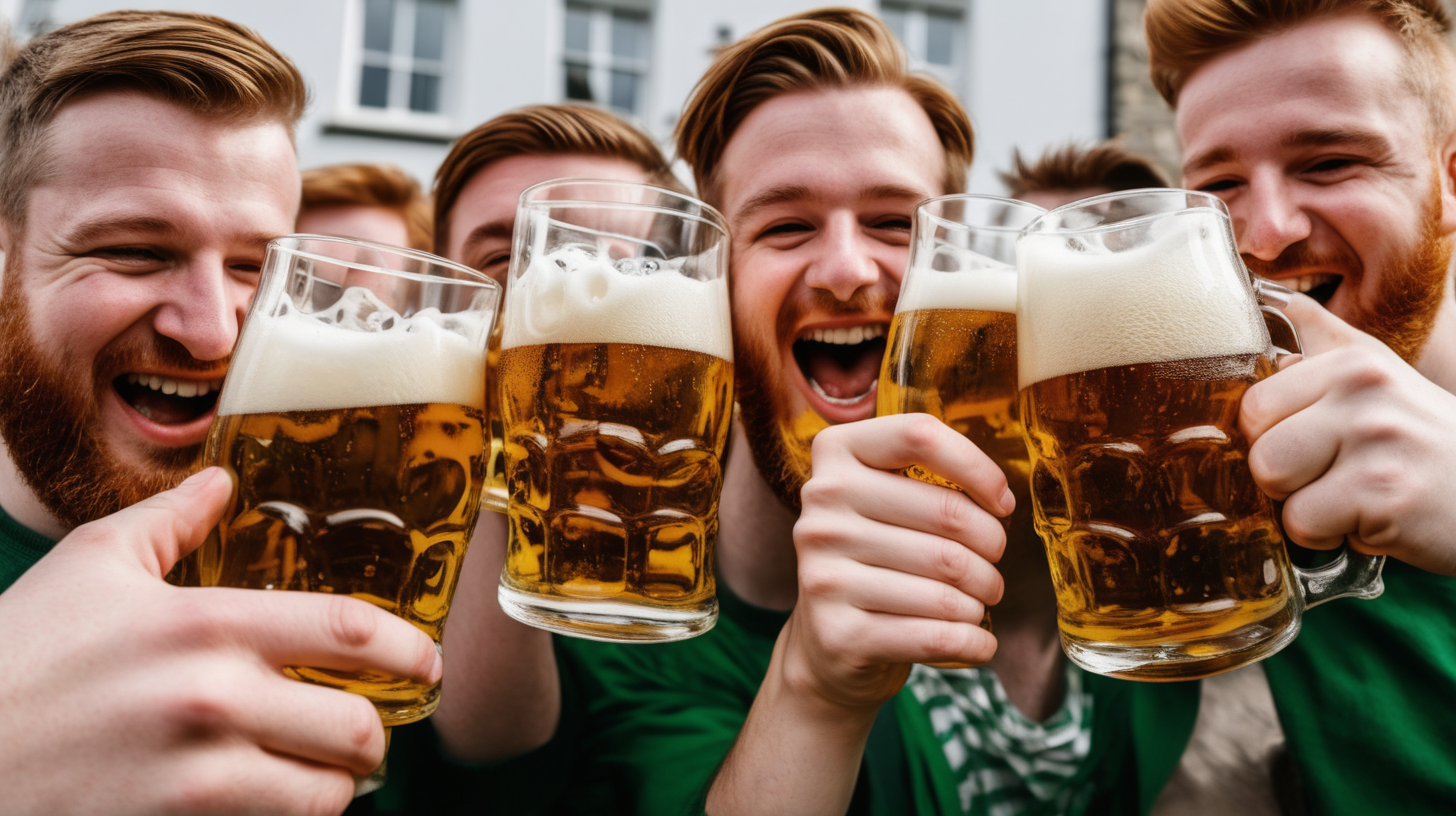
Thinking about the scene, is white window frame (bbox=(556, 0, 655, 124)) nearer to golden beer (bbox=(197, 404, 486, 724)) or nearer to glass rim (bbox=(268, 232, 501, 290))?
glass rim (bbox=(268, 232, 501, 290))

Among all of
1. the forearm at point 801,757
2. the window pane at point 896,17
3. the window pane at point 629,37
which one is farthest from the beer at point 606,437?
the window pane at point 896,17

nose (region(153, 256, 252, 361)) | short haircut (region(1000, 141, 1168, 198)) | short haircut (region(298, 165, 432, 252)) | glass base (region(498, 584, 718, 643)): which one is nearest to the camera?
glass base (region(498, 584, 718, 643))

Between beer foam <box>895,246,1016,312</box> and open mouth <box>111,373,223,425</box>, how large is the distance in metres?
1.53

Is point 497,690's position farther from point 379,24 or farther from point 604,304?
point 379,24

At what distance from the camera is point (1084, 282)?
3.43 ft

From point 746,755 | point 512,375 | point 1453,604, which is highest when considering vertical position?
point 512,375

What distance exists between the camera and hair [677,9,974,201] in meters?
2.17

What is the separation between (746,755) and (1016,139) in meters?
9.17

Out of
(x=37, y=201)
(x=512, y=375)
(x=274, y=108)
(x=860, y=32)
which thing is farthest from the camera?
(x=860, y=32)

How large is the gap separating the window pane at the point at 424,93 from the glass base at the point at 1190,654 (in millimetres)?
9585

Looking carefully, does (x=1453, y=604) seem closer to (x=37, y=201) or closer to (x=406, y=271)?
(x=406, y=271)

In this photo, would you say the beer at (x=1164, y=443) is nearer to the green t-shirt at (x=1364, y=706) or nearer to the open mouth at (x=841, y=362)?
the green t-shirt at (x=1364, y=706)

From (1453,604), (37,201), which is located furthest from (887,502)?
(37,201)

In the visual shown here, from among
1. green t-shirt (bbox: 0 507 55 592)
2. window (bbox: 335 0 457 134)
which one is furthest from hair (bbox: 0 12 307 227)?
window (bbox: 335 0 457 134)
